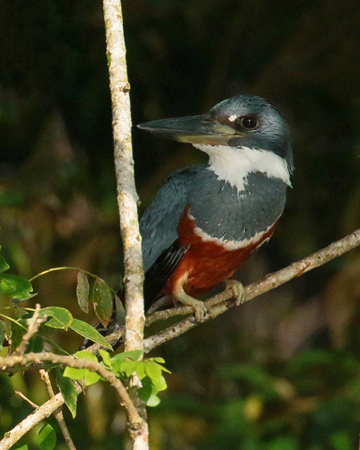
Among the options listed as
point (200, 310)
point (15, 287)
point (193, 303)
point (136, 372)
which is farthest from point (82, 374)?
point (193, 303)

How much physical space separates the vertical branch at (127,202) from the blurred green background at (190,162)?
7.66 ft

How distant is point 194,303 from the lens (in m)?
3.14

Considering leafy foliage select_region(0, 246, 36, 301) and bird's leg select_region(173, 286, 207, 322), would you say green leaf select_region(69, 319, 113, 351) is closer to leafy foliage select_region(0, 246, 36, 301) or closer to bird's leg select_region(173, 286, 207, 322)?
leafy foliage select_region(0, 246, 36, 301)

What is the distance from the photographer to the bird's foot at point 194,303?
2.99 metres

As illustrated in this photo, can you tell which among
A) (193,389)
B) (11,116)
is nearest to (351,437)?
(193,389)

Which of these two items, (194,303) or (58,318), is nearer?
(58,318)

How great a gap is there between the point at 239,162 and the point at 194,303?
0.74 meters

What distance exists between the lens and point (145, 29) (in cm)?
507

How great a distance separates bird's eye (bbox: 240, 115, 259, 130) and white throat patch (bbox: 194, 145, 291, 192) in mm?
115

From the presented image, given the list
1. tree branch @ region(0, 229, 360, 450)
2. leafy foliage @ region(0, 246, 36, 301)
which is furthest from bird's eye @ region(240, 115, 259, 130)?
leafy foliage @ region(0, 246, 36, 301)

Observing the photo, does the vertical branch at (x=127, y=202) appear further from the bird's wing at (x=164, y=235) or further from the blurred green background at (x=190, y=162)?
the blurred green background at (x=190, y=162)

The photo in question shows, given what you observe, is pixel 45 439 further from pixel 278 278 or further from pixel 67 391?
pixel 278 278

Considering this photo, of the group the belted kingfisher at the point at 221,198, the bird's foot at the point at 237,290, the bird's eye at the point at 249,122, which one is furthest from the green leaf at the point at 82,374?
the bird's eye at the point at 249,122

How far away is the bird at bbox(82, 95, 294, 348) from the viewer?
321cm
